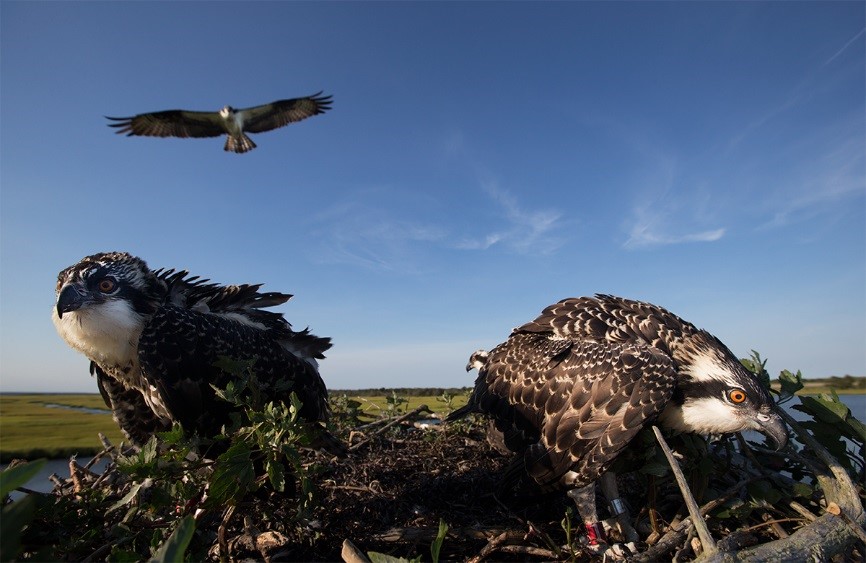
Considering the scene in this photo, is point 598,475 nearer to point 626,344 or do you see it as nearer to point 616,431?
point 616,431

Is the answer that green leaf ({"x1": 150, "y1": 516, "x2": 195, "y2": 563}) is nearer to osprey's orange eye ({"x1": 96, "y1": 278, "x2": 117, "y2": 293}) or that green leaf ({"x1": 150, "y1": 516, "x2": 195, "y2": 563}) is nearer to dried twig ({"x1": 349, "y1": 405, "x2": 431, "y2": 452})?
osprey's orange eye ({"x1": 96, "y1": 278, "x2": 117, "y2": 293})

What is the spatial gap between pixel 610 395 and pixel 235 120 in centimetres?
1212

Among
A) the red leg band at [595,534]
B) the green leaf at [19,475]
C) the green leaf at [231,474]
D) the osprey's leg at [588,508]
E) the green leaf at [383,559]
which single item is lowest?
the red leg band at [595,534]

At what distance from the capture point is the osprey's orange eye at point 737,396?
10.4 feet

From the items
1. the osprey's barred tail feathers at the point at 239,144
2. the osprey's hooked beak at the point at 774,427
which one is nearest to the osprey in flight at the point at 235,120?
the osprey's barred tail feathers at the point at 239,144

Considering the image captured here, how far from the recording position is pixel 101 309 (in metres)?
3.59

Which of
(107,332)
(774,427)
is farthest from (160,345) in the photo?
(774,427)

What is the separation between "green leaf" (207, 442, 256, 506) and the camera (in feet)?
7.26

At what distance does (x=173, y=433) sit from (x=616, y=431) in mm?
2652

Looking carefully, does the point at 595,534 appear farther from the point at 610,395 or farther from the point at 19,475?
the point at 19,475

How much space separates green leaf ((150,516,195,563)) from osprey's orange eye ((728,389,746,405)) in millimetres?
3364

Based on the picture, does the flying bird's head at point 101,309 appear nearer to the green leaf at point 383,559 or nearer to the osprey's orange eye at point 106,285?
the osprey's orange eye at point 106,285

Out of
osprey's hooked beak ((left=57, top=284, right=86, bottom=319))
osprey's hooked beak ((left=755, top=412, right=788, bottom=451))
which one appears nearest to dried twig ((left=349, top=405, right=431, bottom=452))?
osprey's hooked beak ((left=57, top=284, right=86, bottom=319))

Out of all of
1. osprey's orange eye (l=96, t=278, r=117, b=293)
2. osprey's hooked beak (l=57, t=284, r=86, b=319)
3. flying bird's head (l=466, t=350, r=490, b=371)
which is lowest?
flying bird's head (l=466, t=350, r=490, b=371)
